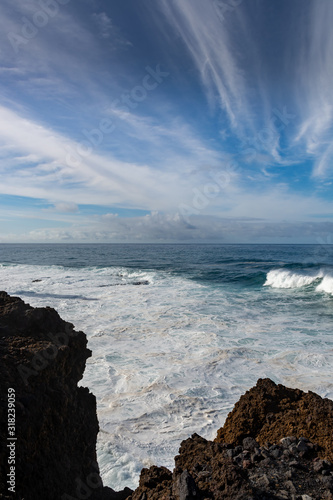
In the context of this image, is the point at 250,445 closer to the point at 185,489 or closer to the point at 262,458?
the point at 262,458

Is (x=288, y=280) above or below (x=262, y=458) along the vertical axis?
below

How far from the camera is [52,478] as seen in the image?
259cm

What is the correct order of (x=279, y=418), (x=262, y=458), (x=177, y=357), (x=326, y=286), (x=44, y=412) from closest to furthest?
1. (x=262, y=458)
2. (x=44, y=412)
3. (x=279, y=418)
4. (x=177, y=357)
5. (x=326, y=286)

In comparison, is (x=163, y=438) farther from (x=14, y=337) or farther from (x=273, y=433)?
(x=14, y=337)

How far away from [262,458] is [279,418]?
0.81 meters

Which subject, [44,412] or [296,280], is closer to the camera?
[44,412]

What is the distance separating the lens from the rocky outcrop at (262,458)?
6.80 feet

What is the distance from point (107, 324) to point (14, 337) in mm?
9810

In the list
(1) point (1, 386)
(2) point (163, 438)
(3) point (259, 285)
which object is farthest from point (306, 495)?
(3) point (259, 285)

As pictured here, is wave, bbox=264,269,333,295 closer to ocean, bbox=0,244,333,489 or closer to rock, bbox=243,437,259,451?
ocean, bbox=0,244,333,489

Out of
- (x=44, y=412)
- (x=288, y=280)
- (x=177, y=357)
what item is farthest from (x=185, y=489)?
(x=288, y=280)

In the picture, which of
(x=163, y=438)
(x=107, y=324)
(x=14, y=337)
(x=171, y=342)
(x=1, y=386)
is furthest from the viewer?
(x=107, y=324)

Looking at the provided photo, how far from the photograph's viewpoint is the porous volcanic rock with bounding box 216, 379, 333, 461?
273cm

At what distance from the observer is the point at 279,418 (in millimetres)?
3084
